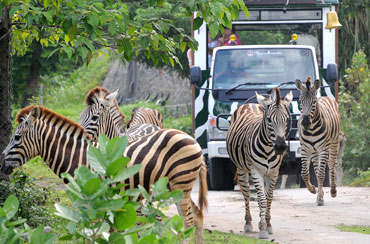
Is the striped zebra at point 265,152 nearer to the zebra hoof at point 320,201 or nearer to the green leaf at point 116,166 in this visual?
the zebra hoof at point 320,201

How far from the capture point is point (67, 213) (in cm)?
296

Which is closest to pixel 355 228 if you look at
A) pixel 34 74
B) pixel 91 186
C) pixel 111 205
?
pixel 111 205

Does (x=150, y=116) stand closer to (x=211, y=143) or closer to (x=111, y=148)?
(x=211, y=143)

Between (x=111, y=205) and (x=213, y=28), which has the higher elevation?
(x=213, y=28)

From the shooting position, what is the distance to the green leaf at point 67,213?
9.57 ft

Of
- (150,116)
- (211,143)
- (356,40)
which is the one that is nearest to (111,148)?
(150,116)

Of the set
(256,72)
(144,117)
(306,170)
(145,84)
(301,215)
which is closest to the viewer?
(301,215)

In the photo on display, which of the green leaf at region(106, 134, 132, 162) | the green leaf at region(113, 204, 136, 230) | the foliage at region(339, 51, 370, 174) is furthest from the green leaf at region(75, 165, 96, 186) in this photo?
the foliage at region(339, 51, 370, 174)

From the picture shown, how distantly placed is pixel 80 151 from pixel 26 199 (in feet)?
5.09

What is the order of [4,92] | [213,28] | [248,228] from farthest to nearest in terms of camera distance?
[248,228], [4,92], [213,28]

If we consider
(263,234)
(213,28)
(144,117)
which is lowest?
(263,234)

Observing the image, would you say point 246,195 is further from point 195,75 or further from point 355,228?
point 195,75

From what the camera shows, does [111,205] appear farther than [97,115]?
No

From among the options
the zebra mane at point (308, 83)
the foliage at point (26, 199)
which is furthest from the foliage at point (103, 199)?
the zebra mane at point (308, 83)
